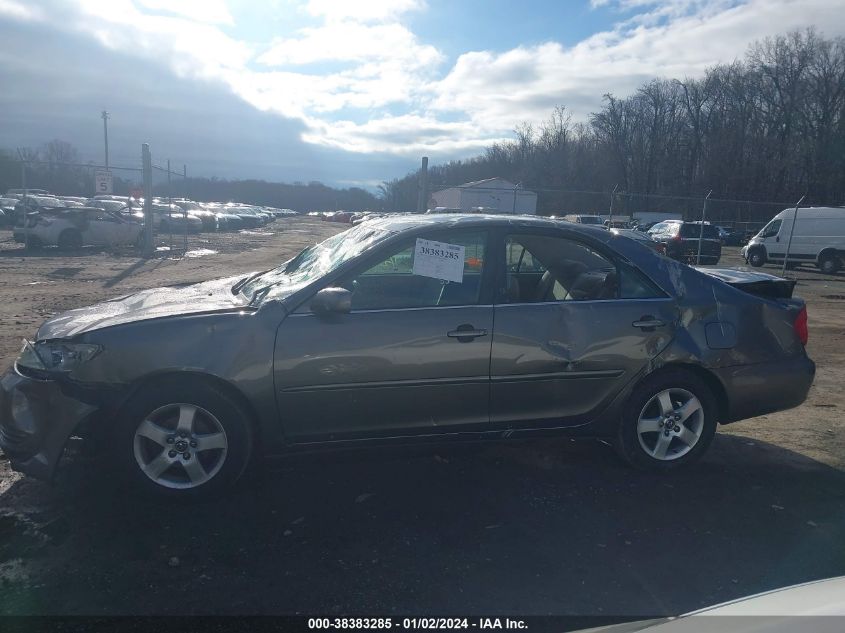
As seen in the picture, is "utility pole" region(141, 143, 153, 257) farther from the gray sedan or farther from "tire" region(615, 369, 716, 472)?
"tire" region(615, 369, 716, 472)

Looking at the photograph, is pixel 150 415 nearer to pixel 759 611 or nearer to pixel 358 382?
pixel 358 382

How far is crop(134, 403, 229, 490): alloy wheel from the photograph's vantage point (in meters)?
3.74

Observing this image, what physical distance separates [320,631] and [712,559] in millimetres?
2029

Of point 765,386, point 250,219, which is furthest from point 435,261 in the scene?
point 250,219

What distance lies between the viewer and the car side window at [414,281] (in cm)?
414

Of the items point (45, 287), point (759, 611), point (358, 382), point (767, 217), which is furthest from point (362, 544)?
point (767, 217)

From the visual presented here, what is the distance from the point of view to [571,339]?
166 inches

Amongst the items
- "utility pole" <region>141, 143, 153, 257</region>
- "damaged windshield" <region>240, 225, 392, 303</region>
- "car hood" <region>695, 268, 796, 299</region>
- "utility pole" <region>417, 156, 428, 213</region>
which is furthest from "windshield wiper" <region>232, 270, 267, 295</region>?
"utility pole" <region>141, 143, 153, 257</region>

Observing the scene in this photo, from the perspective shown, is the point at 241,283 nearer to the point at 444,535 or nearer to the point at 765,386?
the point at 444,535

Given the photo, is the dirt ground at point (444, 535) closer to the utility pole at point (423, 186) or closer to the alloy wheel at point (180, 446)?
the alloy wheel at point (180, 446)

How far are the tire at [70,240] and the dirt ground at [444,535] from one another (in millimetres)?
19070

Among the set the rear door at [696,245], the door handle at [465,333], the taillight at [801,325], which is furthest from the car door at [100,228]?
the taillight at [801,325]

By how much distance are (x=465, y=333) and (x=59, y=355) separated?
2.32 meters

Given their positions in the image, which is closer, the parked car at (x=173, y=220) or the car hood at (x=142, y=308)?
the car hood at (x=142, y=308)
